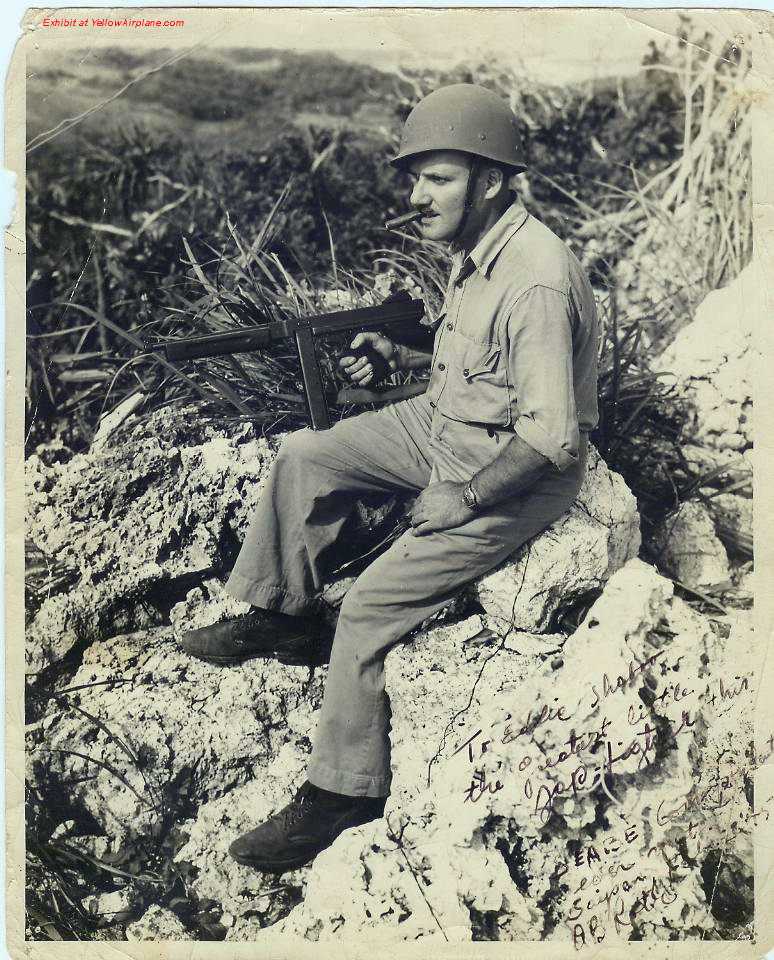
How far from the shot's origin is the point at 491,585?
310 cm

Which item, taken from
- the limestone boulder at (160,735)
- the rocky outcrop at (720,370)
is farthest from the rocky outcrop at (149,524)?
the rocky outcrop at (720,370)

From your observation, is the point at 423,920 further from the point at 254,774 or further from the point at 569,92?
the point at 569,92

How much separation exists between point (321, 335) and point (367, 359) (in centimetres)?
18

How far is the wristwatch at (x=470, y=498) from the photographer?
298cm

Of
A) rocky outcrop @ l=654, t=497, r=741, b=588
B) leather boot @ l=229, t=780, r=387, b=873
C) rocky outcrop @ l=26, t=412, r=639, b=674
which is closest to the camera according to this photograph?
leather boot @ l=229, t=780, r=387, b=873

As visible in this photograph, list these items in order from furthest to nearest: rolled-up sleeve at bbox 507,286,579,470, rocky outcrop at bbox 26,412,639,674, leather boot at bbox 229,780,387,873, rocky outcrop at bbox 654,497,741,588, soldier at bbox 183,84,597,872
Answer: rocky outcrop at bbox 654,497,741,588 < rocky outcrop at bbox 26,412,639,674 < leather boot at bbox 229,780,387,873 < soldier at bbox 183,84,597,872 < rolled-up sleeve at bbox 507,286,579,470

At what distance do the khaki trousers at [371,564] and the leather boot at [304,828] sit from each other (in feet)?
0.19

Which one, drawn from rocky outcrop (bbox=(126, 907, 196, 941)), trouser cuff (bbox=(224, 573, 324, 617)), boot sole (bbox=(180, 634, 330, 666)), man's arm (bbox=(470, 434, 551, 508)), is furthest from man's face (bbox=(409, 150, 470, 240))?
rocky outcrop (bbox=(126, 907, 196, 941))

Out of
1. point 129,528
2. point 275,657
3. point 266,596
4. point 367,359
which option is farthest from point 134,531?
point 367,359

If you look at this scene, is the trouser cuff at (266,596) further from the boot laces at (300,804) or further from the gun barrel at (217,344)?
the gun barrel at (217,344)

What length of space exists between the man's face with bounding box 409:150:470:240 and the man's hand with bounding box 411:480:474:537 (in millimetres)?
810

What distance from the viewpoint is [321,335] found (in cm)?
338

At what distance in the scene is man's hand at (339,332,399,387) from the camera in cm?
341

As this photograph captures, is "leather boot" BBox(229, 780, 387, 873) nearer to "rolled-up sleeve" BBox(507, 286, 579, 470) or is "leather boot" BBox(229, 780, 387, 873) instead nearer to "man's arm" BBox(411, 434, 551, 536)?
"man's arm" BBox(411, 434, 551, 536)
